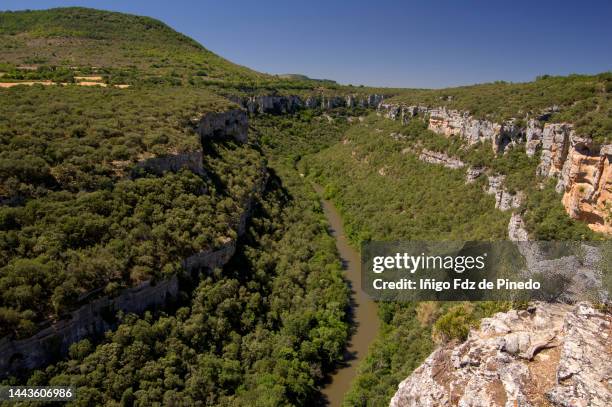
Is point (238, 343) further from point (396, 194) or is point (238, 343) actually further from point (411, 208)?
point (396, 194)

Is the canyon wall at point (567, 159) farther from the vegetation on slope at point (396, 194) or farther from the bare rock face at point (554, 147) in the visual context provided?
the vegetation on slope at point (396, 194)

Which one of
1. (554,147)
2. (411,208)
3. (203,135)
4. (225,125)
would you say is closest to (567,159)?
(554,147)

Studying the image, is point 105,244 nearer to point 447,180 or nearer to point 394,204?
point 394,204

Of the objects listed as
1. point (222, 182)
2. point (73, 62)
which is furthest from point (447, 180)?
point (73, 62)

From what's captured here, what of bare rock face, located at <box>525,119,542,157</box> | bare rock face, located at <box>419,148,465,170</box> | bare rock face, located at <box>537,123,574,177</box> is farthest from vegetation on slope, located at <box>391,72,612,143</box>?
bare rock face, located at <box>419,148,465,170</box>

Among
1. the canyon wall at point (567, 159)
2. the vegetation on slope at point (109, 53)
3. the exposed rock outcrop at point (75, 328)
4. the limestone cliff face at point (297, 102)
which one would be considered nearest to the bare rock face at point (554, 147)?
the canyon wall at point (567, 159)

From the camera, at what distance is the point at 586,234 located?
23.0m

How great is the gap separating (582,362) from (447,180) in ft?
119

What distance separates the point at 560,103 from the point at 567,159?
9.78 m

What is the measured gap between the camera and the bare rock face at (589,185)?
23.0 meters

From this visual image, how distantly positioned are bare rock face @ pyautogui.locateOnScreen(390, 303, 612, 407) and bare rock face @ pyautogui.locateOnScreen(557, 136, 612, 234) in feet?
45.3

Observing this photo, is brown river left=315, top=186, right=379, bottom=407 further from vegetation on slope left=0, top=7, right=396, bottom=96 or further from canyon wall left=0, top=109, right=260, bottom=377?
vegetation on slope left=0, top=7, right=396, bottom=96

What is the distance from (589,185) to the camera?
24.1m

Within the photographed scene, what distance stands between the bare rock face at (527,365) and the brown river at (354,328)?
14.4m
